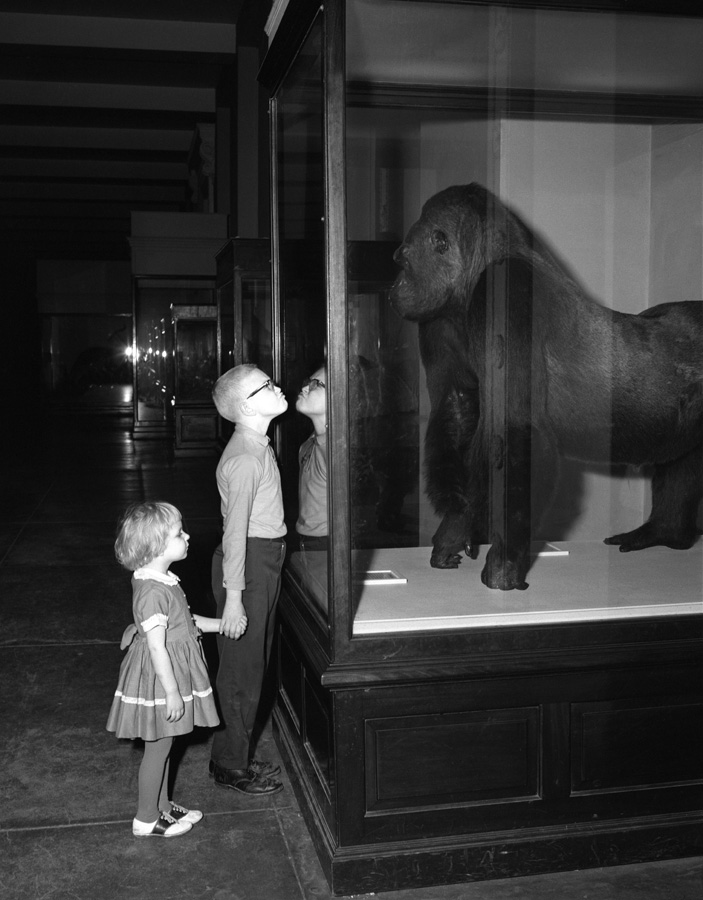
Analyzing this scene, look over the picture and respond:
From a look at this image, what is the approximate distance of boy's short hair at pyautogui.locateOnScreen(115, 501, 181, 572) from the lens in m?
2.85

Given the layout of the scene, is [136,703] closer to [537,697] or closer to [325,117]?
[537,697]

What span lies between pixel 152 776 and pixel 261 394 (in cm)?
118

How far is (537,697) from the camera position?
108 inches

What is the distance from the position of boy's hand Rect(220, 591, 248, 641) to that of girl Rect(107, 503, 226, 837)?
0.12m

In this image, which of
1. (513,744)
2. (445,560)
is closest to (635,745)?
(513,744)

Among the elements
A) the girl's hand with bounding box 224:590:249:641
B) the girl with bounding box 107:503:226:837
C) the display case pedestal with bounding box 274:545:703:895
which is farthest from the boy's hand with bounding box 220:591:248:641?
the display case pedestal with bounding box 274:545:703:895

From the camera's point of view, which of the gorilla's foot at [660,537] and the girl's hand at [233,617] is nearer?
the girl's hand at [233,617]

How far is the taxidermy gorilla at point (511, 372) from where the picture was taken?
2.82m

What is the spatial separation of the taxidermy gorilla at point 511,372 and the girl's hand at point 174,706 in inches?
33.7

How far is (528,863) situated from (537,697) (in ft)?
1.46

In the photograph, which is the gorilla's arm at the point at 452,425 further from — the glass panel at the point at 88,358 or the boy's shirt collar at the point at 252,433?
the glass panel at the point at 88,358

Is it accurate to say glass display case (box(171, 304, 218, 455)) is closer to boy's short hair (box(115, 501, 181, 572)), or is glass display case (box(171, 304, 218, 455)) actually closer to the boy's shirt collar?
the boy's shirt collar

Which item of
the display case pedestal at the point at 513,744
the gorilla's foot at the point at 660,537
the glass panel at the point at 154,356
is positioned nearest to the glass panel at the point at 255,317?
the gorilla's foot at the point at 660,537

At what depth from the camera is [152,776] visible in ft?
9.78
